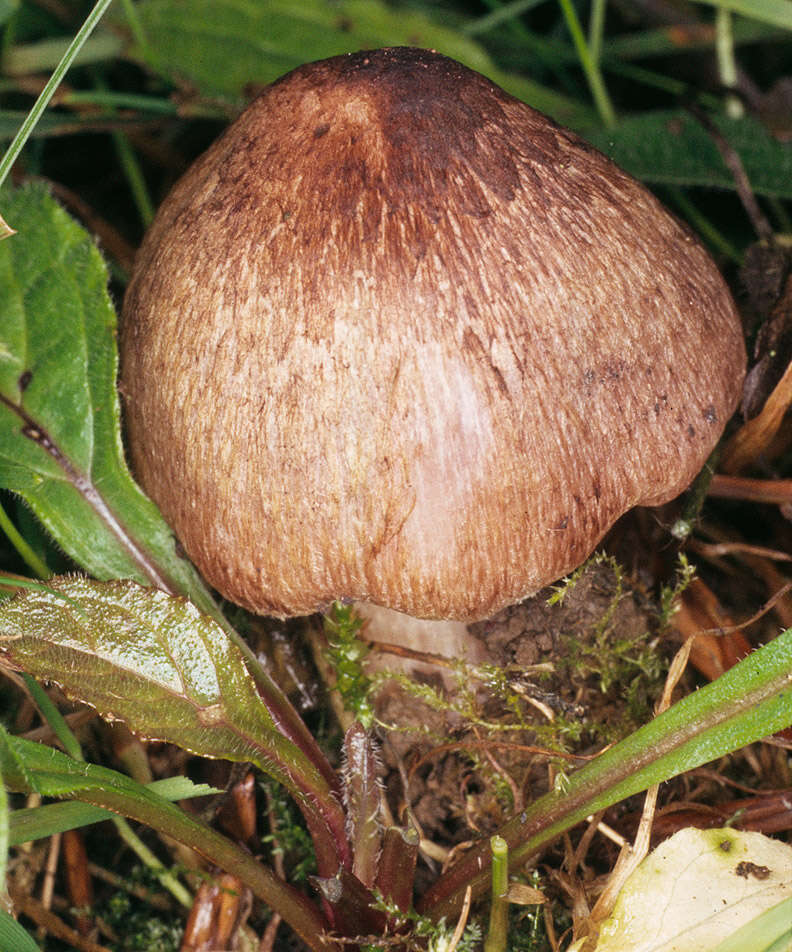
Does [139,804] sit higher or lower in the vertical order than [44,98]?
lower

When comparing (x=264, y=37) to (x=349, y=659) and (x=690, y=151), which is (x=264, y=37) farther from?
(x=349, y=659)

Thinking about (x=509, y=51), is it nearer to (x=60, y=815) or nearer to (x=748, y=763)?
(x=748, y=763)

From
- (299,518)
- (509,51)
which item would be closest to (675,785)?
(299,518)

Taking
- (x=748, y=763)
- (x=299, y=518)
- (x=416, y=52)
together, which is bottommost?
(x=748, y=763)

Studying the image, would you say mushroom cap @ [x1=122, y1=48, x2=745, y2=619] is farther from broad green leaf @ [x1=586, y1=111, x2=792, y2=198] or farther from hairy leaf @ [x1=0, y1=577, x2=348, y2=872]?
broad green leaf @ [x1=586, y1=111, x2=792, y2=198]

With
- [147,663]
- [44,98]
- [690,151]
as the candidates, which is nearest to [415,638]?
[147,663]

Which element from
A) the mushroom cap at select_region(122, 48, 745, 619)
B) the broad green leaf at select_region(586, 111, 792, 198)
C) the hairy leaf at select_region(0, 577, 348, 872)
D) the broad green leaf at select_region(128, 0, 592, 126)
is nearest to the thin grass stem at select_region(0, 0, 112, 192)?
the mushroom cap at select_region(122, 48, 745, 619)

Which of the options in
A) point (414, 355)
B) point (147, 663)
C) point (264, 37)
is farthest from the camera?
point (264, 37)
